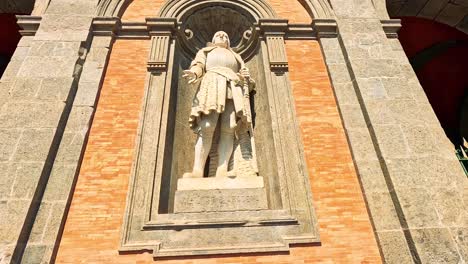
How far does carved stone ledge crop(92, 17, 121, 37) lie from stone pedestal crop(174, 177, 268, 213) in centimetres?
339

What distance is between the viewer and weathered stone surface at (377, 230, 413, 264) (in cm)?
381

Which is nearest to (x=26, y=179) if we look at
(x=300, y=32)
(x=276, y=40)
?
(x=276, y=40)

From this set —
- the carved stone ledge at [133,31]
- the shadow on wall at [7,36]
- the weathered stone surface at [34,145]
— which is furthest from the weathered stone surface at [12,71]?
the shadow on wall at [7,36]

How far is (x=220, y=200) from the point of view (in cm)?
450

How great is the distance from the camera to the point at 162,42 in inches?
244

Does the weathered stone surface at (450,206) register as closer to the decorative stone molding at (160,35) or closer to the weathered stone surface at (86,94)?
the decorative stone molding at (160,35)

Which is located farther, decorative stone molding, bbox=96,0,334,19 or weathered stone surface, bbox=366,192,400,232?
decorative stone molding, bbox=96,0,334,19

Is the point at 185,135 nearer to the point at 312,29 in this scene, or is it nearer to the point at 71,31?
the point at 71,31

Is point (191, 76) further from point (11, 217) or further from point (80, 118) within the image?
point (11, 217)

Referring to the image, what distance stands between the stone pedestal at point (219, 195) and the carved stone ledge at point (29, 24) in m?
4.22

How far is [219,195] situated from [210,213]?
34 cm

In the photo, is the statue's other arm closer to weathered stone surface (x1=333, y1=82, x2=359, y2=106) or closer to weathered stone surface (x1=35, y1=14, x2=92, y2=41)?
weathered stone surface (x1=35, y1=14, x2=92, y2=41)

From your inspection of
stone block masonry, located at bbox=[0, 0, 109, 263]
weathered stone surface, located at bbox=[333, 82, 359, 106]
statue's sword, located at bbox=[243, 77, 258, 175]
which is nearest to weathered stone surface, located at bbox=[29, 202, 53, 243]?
stone block masonry, located at bbox=[0, 0, 109, 263]

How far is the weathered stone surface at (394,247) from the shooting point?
3812 mm
